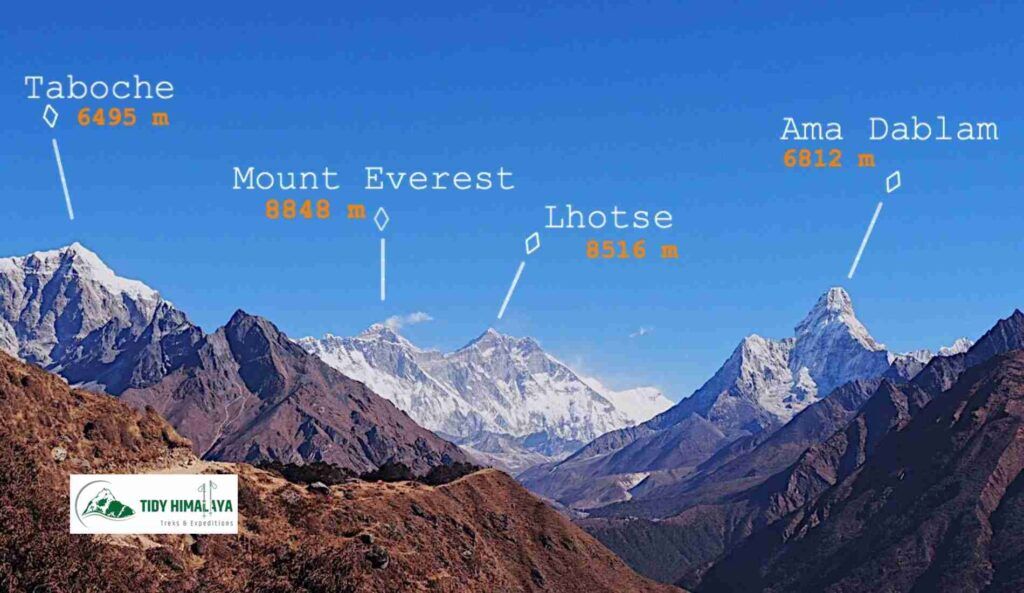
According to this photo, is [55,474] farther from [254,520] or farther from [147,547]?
[254,520]

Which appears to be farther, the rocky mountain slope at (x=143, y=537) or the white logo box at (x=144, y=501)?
the white logo box at (x=144, y=501)

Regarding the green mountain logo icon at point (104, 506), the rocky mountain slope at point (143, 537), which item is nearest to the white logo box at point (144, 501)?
the green mountain logo icon at point (104, 506)

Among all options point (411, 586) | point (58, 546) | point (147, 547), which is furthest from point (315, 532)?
point (58, 546)

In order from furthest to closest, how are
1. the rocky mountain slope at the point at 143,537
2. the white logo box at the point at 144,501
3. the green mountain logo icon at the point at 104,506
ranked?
the white logo box at the point at 144,501, the green mountain logo icon at the point at 104,506, the rocky mountain slope at the point at 143,537

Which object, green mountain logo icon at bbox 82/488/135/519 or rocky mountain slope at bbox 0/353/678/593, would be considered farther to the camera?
green mountain logo icon at bbox 82/488/135/519

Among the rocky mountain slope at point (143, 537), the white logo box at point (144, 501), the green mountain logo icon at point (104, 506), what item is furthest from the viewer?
the white logo box at point (144, 501)

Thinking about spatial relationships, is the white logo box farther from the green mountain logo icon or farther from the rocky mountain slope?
the rocky mountain slope

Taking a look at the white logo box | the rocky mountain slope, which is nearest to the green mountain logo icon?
the white logo box

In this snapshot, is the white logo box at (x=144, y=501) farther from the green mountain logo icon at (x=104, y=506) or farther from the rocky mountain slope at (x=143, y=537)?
the rocky mountain slope at (x=143, y=537)

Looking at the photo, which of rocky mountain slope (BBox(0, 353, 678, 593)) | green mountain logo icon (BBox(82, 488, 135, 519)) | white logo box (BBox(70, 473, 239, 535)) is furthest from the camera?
white logo box (BBox(70, 473, 239, 535))

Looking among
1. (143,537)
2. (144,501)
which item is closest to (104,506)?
(144,501)
